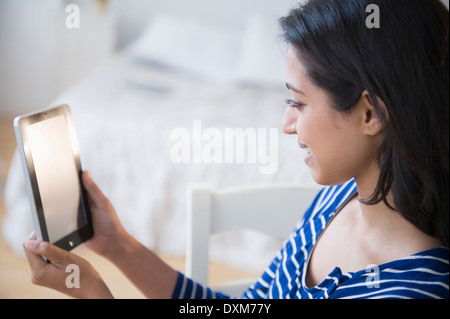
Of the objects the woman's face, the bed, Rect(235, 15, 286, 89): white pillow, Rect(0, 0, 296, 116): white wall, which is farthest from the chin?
Rect(0, 0, 296, 116): white wall

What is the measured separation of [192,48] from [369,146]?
2.01m

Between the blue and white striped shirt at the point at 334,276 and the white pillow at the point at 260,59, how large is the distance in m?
1.50

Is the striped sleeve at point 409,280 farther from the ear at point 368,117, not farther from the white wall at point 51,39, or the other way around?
the white wall at point 51,39

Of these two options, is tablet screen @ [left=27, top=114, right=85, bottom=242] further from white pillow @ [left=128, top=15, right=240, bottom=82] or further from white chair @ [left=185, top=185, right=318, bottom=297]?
white pillow @ [left=128, top=15, right=240, bottom=82]

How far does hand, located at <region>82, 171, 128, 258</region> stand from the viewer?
700 mm

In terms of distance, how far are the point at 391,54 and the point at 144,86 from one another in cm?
174

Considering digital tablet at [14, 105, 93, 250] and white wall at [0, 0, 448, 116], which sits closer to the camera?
digital tablet at [14, 105, 93, 250]

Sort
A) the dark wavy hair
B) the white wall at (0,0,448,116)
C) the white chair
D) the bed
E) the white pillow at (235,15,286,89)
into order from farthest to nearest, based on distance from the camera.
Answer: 1. the white wall at (0,0,448,116)
2. the white pillow at (235,15,286,89)
3. the bed
4. the white chair
5. the dark wavy hair

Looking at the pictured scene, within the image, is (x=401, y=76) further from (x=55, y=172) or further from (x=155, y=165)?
(x=155, y=165)

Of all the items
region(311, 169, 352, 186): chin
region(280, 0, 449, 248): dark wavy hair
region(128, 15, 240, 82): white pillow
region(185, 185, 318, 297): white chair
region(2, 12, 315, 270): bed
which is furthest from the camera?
region(128, 15, 240, 82): white pillow

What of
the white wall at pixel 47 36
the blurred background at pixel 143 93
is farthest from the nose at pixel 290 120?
the white wall at pixel 47 36

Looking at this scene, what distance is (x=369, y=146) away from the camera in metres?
0.63

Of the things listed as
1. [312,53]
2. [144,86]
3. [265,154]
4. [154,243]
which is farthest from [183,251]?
[312,53]

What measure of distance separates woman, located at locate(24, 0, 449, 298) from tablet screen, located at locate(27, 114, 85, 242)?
0.03 m
